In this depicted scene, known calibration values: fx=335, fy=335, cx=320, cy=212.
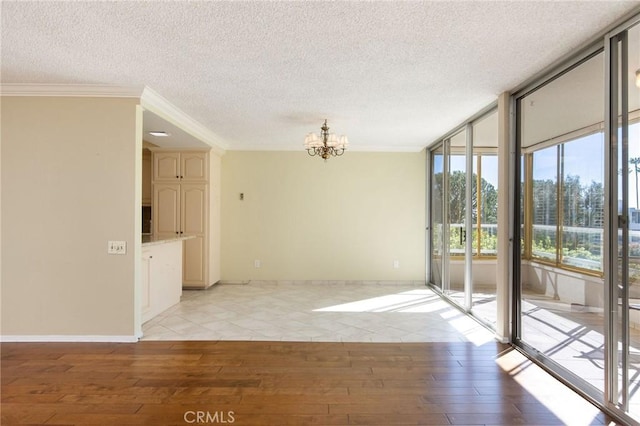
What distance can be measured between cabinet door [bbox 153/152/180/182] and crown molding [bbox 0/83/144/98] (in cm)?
229

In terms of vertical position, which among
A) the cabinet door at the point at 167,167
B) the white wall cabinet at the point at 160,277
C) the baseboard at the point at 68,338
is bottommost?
the baseboard at the point at 68,338

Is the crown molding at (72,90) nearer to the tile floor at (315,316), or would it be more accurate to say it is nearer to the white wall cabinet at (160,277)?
the white wall cabinet at (160,277)

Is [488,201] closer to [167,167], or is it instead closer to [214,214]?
[214,214]

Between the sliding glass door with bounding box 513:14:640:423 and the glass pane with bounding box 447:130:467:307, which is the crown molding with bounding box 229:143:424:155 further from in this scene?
the sliding glass door with bounding box 513:14:640:423

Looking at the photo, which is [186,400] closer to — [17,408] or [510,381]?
[17,408]

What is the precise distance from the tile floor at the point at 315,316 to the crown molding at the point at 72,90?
248cm

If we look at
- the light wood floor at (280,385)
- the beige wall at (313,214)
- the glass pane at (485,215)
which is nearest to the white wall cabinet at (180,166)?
the beige wall at (313,214)

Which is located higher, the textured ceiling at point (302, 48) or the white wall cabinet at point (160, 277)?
the textured ceiling at point (302, 48)

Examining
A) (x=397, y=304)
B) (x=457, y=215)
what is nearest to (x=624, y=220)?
(x=457, y=215)

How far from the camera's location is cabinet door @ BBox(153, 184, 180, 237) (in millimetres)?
5602

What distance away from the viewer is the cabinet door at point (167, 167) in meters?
5.59

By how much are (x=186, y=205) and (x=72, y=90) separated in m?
2.55

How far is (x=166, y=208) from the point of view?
5613 millimetres

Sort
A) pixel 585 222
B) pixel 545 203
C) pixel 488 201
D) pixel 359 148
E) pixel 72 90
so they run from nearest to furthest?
pixel 585 222, pixel 545 203, pixel 72 90, pixel 488 201, pixel 359 148
